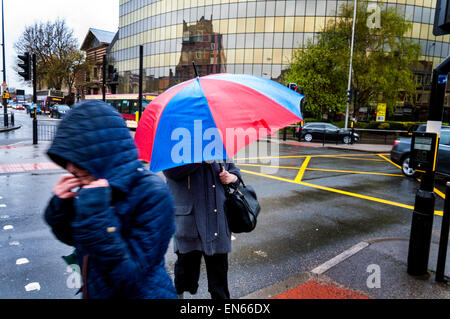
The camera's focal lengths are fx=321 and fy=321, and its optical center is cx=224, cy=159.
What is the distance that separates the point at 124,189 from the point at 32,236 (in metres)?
4.63

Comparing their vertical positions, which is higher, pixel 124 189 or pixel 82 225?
pixel 124 189

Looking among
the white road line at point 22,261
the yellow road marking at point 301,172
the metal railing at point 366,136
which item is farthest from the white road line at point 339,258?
the metal railing at point 366,136

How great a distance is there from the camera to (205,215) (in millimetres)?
2656

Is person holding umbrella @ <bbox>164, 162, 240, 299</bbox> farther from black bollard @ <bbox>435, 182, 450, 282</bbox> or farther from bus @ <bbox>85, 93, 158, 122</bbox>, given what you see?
bus @ <bbox>85, 93, 158, 122</bbox>

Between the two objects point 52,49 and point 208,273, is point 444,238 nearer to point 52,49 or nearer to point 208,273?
point 208,273

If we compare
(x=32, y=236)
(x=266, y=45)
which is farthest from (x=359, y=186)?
(x=266, y=45)

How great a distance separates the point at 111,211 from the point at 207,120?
1.07 metres

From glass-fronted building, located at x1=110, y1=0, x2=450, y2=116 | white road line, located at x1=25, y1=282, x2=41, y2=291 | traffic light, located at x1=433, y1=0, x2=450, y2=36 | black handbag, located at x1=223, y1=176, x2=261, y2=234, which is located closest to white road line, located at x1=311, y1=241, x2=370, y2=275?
black handbag, located at x1=223, y1=176, x2=261, y2=234

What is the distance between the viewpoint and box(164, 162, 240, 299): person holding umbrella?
2.64 metres
